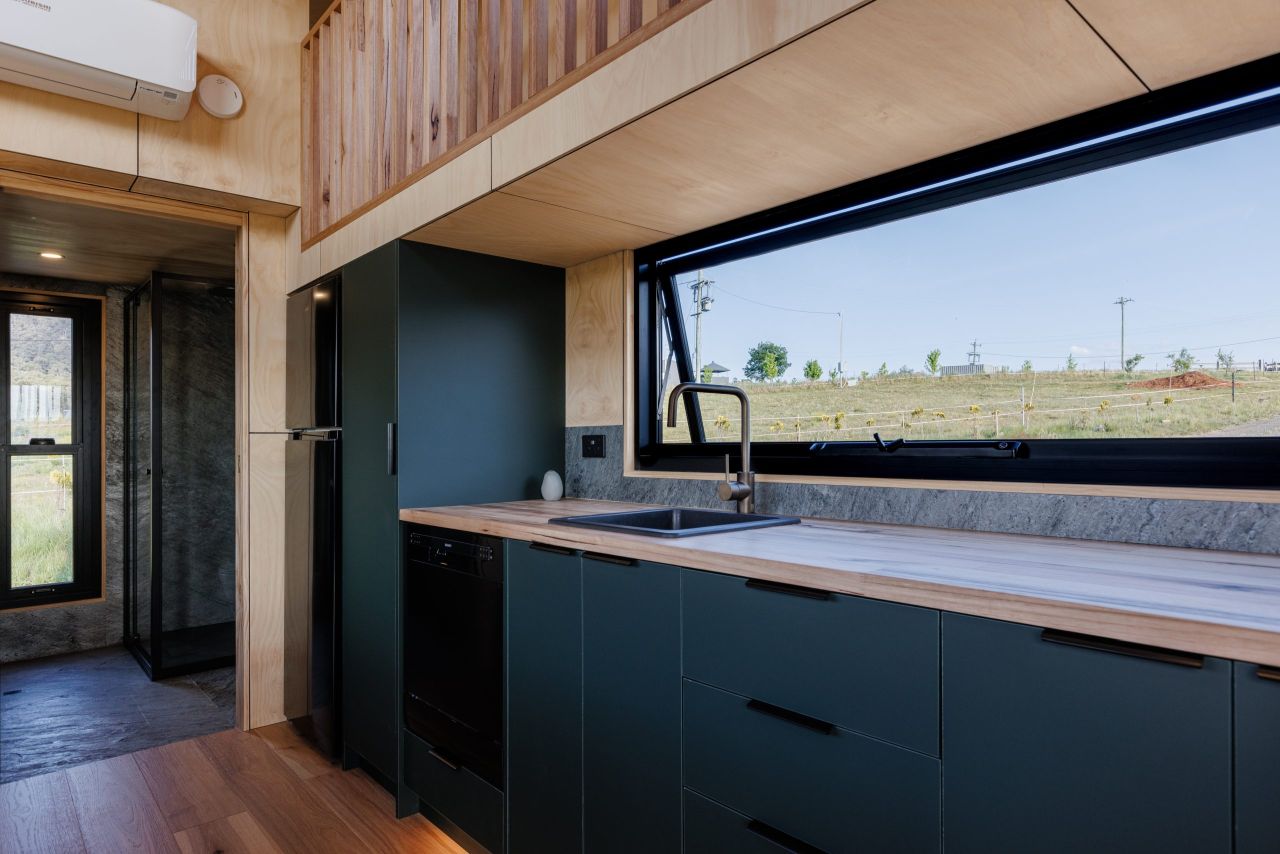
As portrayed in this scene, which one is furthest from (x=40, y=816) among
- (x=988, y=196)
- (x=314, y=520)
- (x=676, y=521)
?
(x=988, y=196)

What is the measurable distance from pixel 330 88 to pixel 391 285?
1.09m

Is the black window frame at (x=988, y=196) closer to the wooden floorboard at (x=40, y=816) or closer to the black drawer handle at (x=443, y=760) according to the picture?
the black drawer handle at (x=443, y=760)

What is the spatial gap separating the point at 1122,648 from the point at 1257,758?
0.16 metres

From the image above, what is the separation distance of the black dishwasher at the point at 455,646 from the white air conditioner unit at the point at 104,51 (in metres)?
1.80

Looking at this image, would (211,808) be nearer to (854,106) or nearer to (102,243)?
(102,243)

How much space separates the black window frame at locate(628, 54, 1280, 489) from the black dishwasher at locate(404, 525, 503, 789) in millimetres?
738

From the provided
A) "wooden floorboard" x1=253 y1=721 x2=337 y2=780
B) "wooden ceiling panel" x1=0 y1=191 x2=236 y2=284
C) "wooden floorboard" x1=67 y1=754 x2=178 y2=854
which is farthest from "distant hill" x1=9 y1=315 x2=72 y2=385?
"wooden floorboard" x1=253 y1=721 x2=337 y2=780

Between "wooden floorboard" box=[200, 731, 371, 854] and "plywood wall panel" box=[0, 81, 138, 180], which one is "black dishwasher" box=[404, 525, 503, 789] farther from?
"plywood wall panel" box=[0, 81, 138, 180]

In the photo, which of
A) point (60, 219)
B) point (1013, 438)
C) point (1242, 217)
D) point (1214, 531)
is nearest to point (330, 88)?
point (60, 219)

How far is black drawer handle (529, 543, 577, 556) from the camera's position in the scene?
1813 mm

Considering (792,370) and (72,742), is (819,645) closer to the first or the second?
(792,370)

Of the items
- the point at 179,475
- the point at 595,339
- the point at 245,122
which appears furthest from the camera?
the point at 179,475

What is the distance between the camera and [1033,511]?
162 cm

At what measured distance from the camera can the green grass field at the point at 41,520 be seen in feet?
13.5
